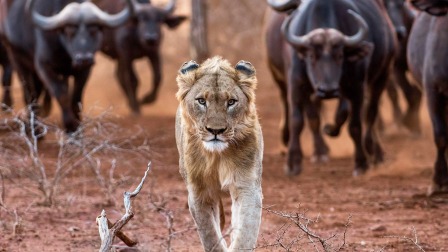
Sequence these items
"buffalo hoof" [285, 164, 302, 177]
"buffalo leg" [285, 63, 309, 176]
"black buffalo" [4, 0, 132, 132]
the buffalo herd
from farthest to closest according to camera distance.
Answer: "black buffalo" [4, 0, 132, 132] < "buffalo hoof" [285, 164, 302, 177] < "buffalo leg" [285, 63, 309, 176] < the buffalo herd

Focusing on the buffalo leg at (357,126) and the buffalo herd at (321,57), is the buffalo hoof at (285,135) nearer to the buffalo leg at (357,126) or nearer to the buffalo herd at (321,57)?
the buffalo herd at (321,57)

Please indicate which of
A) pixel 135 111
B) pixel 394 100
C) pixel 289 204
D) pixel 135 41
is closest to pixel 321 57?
pixel 289 204

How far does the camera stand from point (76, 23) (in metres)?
15.1

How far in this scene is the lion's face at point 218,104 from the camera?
6.63 meters

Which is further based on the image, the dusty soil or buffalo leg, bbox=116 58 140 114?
buffalo leg, bbox=116 58 140 114

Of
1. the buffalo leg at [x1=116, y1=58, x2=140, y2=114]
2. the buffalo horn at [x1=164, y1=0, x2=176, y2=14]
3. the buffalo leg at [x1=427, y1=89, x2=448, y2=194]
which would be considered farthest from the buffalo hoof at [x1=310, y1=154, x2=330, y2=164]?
the buffalo horn at [x1=164, y1=0, x2=176, y2=14]

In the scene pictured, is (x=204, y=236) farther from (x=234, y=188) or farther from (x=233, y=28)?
(x=233, y=28)

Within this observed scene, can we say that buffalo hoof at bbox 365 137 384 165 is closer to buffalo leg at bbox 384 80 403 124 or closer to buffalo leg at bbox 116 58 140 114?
buffalo leg at bbox 384 80 403 124

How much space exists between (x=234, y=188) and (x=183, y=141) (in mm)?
486

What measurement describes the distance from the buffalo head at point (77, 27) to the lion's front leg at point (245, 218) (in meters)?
7.99

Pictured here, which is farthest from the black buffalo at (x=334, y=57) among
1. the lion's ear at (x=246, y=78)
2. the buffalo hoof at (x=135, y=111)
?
the buffalo hoof at (x=135, y=111)

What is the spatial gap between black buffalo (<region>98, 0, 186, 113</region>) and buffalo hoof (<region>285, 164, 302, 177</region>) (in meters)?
6.35

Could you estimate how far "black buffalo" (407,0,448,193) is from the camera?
33.8ft

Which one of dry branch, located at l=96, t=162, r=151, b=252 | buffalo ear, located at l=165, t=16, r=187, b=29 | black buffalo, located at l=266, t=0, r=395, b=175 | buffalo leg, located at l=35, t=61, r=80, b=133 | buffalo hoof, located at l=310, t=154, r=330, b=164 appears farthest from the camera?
buffalo ear, located at l=165, t=16, r=187, b=29
